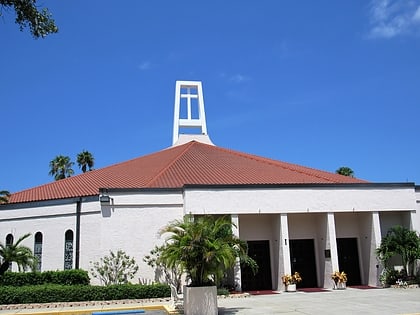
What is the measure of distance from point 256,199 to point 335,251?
5186 mm

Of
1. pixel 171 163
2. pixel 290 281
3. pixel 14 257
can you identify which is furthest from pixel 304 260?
pixel 14 257

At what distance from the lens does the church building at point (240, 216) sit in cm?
2383

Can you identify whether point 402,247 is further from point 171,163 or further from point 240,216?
point 171,163

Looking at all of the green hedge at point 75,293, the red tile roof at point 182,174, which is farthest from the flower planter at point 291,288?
the green hedge at point 75,293

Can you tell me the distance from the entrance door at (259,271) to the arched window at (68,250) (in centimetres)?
930

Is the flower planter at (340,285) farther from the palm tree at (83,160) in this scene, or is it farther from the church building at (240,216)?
the palm tree at (83,160)

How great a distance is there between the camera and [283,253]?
24.1 metres

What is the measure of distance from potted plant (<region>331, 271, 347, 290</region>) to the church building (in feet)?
1.48

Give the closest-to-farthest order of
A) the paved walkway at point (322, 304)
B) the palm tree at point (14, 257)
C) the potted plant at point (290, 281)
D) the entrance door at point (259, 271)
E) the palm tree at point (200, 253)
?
the palm tree at point (200, 253)
the paved walkway at point (322, 304)
the palm tree at point (14, 257)
the potted plant at point (290, 281)
the entrance door at point (259, 271)

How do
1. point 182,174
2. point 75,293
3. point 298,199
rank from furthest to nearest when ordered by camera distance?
1. point 182,174
2. point 298,199
3. point 75,293

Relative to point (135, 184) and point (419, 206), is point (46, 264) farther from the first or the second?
point (419, 206)

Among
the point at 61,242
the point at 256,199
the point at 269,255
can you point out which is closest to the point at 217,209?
the point at 256,199

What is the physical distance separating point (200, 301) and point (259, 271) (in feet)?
35.4

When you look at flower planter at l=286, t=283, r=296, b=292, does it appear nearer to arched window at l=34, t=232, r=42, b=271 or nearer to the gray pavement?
the gray pavement
